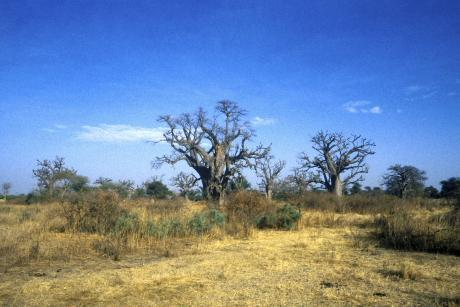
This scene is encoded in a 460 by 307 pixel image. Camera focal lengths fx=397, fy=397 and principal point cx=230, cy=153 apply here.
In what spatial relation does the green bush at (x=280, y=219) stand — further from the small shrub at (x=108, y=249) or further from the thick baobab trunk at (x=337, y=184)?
the thick baobab trunk at (x=337, y=184)

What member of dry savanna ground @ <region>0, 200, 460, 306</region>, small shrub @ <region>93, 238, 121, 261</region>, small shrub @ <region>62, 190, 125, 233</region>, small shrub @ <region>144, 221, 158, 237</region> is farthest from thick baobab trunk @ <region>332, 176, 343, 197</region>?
small shrub @ <region>93, 238, 121, 261</region>

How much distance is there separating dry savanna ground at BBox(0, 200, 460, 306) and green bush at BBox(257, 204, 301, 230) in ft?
8.24

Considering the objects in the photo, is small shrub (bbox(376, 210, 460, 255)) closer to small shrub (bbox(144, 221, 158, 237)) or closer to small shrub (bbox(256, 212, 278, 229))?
small shrub (bbox(256, 212, 278, 229))

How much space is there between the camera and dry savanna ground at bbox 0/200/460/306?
4.95 meters

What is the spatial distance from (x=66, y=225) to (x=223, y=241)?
4.40 m

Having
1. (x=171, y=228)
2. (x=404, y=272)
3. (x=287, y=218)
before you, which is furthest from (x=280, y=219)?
(x=404, y=272)

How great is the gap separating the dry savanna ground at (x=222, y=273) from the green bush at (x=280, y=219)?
2.51 meters

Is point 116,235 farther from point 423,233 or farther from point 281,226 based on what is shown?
point 423,233

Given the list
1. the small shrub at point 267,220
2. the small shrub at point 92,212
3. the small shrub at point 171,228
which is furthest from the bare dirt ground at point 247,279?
the small shrub at point 267,220

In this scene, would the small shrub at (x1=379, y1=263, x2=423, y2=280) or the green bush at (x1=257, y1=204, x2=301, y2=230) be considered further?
the green bush at (x1=257, y1=204, x2=301, y2=230)

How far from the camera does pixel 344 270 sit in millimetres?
6453

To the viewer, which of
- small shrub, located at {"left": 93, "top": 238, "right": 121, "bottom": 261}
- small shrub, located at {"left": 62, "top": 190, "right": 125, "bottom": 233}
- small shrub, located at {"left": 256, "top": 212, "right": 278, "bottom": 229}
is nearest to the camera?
small shrub, located at {"left": 93, "top": 238, "right": 121, "bottom": 261}

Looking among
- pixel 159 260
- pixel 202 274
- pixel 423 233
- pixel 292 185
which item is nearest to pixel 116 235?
pixel 159 260

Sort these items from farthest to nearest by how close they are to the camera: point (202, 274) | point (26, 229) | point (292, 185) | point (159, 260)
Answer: point (292, 185) → point (26, 229) → point (159, 260) → point (202, 274)
